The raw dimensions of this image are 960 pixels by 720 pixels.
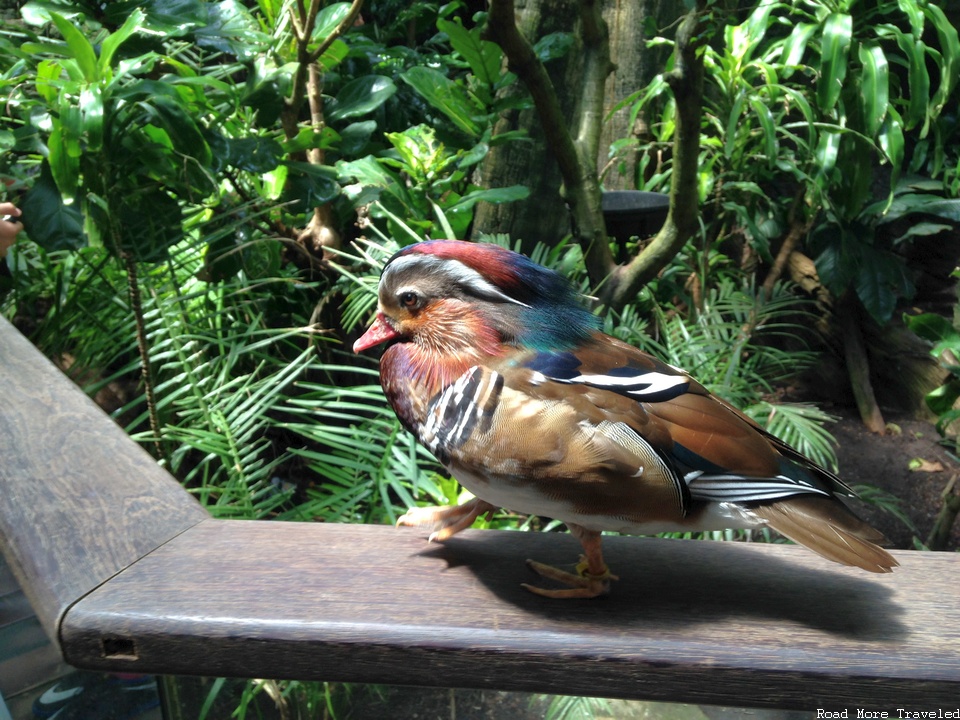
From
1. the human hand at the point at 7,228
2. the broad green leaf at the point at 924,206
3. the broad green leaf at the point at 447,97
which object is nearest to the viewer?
the human hand at the point at 7,228

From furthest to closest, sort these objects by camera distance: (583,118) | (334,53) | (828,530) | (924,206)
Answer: (924,206) → (583,118) → (334,53) → (828,530)

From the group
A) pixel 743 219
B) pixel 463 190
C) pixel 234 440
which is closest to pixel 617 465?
pixel 234 440

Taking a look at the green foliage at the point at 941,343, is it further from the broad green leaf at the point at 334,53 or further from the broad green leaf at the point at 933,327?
the broad green leaf at the point at 334,53

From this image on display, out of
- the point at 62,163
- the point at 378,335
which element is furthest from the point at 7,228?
the point at 378,335

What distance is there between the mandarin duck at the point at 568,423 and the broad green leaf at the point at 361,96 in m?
1.81

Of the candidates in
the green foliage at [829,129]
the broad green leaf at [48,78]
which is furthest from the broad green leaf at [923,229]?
the broad green leaf at [48,78]

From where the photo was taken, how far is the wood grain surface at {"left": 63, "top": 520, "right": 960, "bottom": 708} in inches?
33.0

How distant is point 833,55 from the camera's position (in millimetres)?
2564

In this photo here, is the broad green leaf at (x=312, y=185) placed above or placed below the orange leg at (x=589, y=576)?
above

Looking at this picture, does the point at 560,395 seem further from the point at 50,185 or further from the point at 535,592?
the point at 50,185

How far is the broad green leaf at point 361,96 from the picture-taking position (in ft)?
8.56

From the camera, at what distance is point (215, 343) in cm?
220

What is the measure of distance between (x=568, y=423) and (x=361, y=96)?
2096 mm

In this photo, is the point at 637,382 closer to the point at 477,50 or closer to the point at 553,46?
the point at 477,50
